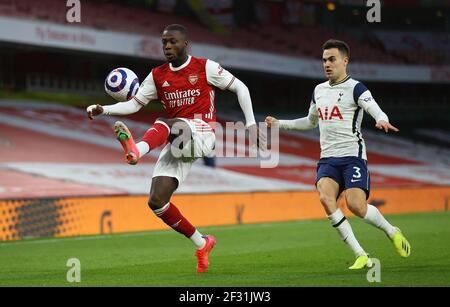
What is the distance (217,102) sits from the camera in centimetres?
3084

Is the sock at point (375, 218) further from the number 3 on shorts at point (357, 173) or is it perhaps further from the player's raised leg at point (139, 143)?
the player's raised leg at point (139, 143)

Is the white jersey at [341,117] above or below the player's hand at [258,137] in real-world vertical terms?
above

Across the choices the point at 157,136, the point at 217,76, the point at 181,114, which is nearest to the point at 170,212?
the point at 157,136

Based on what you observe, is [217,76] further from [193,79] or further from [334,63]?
[334,63]

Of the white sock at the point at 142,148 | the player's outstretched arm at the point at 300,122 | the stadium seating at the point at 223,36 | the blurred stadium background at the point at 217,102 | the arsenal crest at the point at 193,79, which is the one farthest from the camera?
the stadium seating at the point at 223,36

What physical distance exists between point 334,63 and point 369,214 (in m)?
1.43

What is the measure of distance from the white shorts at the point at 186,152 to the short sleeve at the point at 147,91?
0.51 metres

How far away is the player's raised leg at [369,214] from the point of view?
8203 millimetres

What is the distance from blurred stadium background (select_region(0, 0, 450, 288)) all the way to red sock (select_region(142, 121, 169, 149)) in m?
6.43

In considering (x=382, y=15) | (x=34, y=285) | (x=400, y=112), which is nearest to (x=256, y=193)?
(x=34, y=285)

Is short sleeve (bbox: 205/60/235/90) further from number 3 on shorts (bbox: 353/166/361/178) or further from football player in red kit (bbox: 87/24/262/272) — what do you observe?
number 3 on shorts (bbox: 353/166/361/178)

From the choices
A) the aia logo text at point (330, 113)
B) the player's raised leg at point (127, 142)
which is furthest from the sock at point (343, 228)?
the player's raised leg at point (127, 142)

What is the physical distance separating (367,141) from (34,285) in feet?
82.0

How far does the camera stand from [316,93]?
8.48 m
